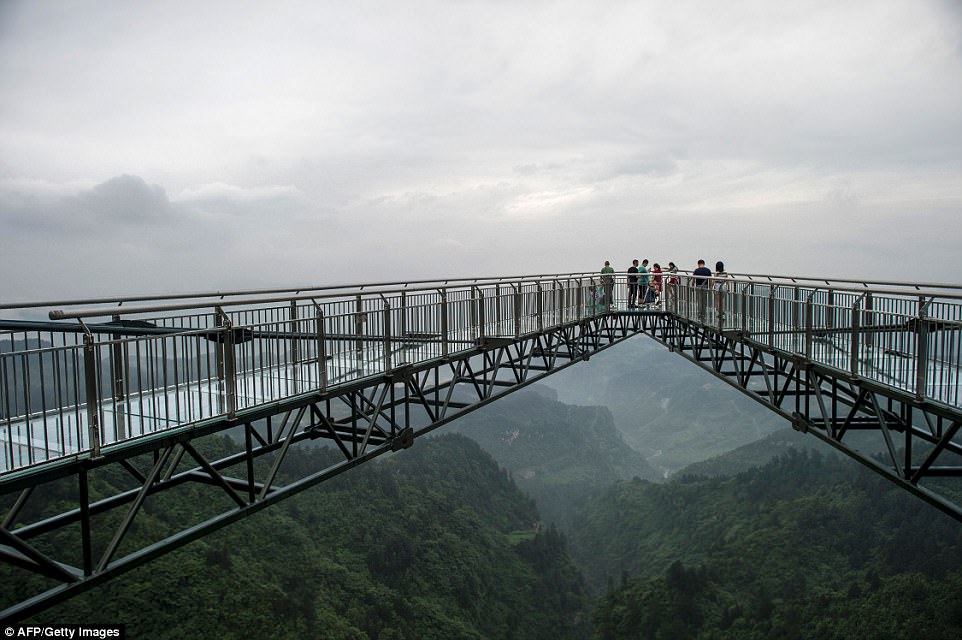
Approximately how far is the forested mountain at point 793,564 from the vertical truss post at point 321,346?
214 ft

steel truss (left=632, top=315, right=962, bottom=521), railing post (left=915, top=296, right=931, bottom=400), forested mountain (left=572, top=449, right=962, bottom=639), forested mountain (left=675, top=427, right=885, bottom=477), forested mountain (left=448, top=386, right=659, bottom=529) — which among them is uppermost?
railing post (left=915, top=296, right=931, bottom=400)

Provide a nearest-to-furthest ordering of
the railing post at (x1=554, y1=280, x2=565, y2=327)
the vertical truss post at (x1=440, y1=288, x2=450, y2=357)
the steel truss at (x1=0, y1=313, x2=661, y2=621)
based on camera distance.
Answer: the steel truss at (x1=0, y1=313, x2=661, y2=621)
the vertical truss post at (x1=440, y1=288, x2=450, y2=357)
the railing post at (x1=554, y1=280, x2=565, y2=327)

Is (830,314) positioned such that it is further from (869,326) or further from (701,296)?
(701,296)

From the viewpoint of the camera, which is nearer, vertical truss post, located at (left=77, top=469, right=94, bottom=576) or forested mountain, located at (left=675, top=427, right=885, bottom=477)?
vertical truss post, located at (left=77, top=469, right=94, bottom=576)

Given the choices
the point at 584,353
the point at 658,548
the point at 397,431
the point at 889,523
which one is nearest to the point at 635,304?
the point at 584,353

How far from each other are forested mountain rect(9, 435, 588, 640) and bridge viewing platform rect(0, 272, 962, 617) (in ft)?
126

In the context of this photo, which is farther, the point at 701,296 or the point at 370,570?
the point at 370,570

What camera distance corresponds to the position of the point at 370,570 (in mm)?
69625

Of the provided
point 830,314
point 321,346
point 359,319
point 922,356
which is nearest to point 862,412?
point 830,314

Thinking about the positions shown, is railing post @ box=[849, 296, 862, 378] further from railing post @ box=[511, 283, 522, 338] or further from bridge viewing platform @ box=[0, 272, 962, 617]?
railing post @ box=[511, 283, 522, 338]

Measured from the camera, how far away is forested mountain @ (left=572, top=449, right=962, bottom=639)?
5916 cm

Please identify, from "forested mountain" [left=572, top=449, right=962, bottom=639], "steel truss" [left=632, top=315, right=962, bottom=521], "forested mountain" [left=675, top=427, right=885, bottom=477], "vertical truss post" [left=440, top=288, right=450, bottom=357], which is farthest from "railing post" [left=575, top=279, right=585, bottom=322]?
"forested mountain" [left=675, top=427, right=885, bottom=477]

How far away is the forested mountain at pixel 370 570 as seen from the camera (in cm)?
4416

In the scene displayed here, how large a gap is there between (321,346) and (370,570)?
68860 millimetres
